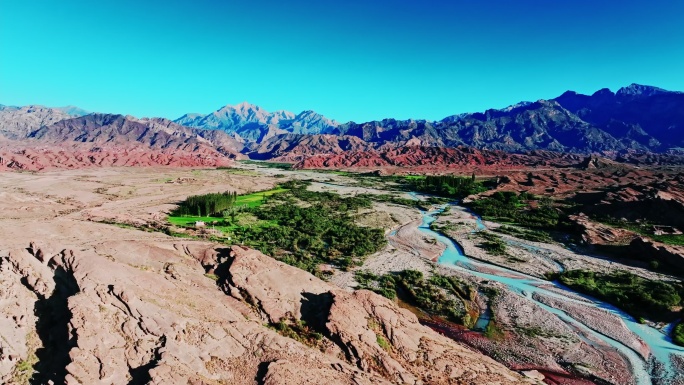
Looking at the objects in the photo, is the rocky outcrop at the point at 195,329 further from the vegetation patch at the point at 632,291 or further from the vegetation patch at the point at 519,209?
the vegetation patch at the point at 519,209

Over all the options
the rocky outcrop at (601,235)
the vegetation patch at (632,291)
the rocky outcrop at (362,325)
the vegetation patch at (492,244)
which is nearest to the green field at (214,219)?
the rocky outcrop at (362,325)

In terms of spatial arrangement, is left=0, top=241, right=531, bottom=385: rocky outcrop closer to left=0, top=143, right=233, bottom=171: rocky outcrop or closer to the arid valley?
the arid valley

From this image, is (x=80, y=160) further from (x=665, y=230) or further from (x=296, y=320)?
(x=665, y=230)

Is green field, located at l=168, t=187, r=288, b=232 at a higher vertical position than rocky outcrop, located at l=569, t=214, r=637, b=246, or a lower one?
higher

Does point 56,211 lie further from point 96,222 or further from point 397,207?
point 397,207

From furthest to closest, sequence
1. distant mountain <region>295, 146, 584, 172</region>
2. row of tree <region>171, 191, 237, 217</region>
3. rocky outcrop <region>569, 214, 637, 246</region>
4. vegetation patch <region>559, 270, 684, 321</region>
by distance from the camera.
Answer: distant mountain <region>295, 146, 584, 172</region> → row of tree <region>171, 191, 237, 217</region> → rocky outcrop <region>569, 214, 637, 246</region> → vegetation patch <region>559, 270, 684, 321</region>

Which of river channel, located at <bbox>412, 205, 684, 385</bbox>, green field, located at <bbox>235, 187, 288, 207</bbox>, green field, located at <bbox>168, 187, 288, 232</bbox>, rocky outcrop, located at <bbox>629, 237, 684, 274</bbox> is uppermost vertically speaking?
green field, located at <bbox>235, 187, 288, 207</bbox>

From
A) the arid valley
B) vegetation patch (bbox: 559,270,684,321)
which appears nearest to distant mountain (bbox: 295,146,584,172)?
vegetation patch (bbox: 559,270,684,321)

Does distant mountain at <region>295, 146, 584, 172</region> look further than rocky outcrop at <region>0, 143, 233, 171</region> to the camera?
Yes
